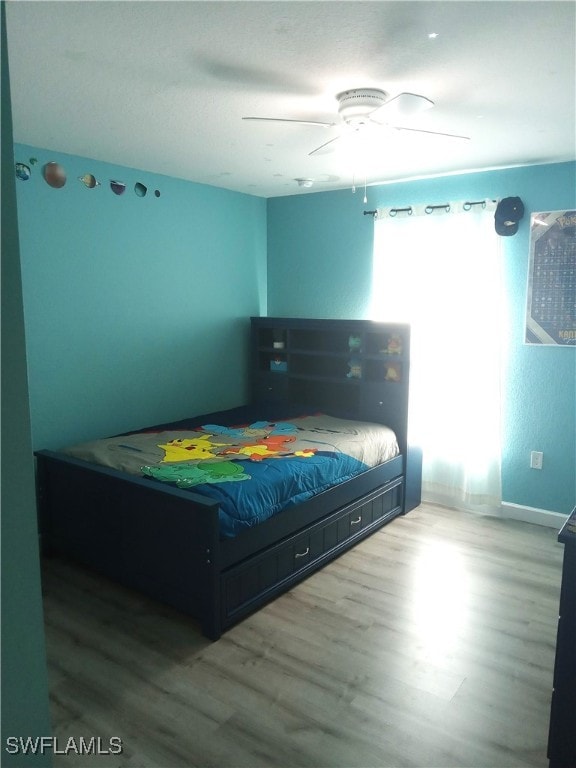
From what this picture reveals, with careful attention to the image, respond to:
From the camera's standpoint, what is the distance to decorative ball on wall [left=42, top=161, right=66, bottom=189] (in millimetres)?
3135

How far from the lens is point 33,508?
38.3 inches

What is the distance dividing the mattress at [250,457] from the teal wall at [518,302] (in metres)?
0.87

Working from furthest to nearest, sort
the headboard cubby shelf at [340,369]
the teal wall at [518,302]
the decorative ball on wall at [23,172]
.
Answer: the headboard cubby shelf at [340,369] → the teal wall at [518,302] → the decorative ball on wall at [23,172]

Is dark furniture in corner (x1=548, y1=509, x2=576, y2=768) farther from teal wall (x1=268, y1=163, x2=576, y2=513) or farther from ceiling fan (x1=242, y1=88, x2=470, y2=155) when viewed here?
teal wall (x1=268, y1=163, x2=576, y2=513)

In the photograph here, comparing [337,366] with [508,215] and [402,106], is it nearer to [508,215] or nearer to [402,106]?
[508,215]

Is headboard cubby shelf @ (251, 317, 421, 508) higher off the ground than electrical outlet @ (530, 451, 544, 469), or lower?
higher

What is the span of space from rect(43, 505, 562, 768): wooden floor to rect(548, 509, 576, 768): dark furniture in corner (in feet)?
0.58

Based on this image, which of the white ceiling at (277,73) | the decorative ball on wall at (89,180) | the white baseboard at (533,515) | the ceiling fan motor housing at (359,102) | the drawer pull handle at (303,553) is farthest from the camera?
the white baseboard at (533,515)

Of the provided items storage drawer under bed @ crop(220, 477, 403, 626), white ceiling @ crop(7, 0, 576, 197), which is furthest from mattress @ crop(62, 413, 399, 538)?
white ceiling @ crop(7, 0, 576, 197)

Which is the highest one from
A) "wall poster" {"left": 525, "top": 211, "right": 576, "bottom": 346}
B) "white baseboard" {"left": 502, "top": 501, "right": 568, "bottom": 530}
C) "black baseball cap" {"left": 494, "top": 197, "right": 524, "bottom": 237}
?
"black baseball cap" {"left": 494, "top": 197, "right": 524, "bottom": 237}

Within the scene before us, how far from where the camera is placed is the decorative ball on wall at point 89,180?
3.33m

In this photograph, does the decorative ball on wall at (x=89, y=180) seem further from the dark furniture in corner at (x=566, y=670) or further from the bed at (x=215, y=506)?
the dark furniture in corner at (x=566, y=670)

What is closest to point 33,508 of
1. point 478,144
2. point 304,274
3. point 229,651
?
point 229,651

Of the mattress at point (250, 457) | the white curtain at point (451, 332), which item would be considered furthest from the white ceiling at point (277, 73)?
the mattress at point (250, 457)
